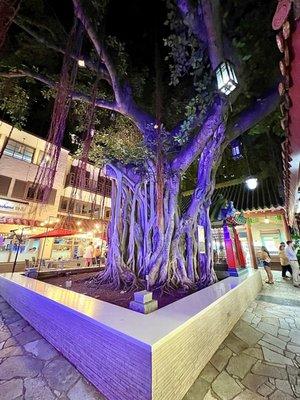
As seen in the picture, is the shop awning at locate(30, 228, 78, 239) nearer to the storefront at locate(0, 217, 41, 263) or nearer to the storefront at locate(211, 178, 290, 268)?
the storefront at locate(0, 217, 41, 263)

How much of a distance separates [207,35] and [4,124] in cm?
1287

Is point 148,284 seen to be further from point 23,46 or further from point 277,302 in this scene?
point 23,46

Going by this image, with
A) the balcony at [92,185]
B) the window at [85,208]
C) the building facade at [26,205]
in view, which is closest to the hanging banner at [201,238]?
the balcony at [92,185]

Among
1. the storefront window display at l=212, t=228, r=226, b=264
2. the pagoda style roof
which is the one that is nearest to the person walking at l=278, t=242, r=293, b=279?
the pagoda style roof

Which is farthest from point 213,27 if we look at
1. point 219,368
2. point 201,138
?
point 219,368

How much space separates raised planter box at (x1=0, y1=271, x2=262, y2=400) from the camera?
176cm

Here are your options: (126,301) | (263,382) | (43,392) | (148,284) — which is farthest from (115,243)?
(263,382)

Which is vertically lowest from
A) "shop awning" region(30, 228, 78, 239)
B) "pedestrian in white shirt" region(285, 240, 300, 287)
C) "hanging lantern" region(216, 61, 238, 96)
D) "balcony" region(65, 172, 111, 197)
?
"pedestrian in white shirt" region(285, 240, 300, 287)

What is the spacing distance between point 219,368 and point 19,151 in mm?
15154

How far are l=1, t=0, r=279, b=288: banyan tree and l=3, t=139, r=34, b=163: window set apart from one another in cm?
878

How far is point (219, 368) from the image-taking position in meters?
2.52

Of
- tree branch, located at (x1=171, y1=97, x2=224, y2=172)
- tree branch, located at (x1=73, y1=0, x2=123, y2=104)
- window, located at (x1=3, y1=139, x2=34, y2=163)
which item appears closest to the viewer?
tree branch, located at (x1=73, y1=0, x2=123, y2=104)

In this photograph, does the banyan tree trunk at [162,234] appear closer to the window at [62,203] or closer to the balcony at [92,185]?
the balcony at [92,185]

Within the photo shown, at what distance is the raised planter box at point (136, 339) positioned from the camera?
1.76 m
